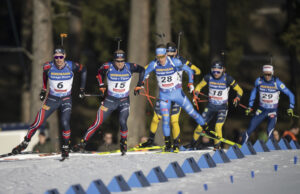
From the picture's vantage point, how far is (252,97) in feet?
57.0

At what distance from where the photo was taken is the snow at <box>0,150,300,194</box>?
12.5 m

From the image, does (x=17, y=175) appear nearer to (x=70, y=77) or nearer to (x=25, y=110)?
(x=70, y=77)

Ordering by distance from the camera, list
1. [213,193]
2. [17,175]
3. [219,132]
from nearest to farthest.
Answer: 1. [213,193]
2. [17,175]
3. [219,132]

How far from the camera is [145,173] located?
13.8 metres

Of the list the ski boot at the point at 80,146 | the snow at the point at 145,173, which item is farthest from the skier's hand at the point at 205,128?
the ski boot at the point at 80,146

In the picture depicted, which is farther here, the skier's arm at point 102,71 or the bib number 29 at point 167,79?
the bib number 29 at point 167,79

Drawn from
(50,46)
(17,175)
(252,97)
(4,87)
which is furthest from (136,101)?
(4,87)

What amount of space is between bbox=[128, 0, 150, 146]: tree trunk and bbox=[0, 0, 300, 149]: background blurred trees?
0.03 meters

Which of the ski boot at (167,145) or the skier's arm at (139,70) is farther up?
the skier's arm at (139,70)

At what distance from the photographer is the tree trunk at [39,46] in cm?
2121

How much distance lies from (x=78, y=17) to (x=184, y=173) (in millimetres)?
16536

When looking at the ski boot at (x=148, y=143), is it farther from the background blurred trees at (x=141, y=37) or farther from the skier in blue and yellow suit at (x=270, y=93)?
the background blurred trees at (x=141, y=37)

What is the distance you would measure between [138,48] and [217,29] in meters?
3.15

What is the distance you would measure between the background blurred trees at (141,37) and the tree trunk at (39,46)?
6 centimetres
